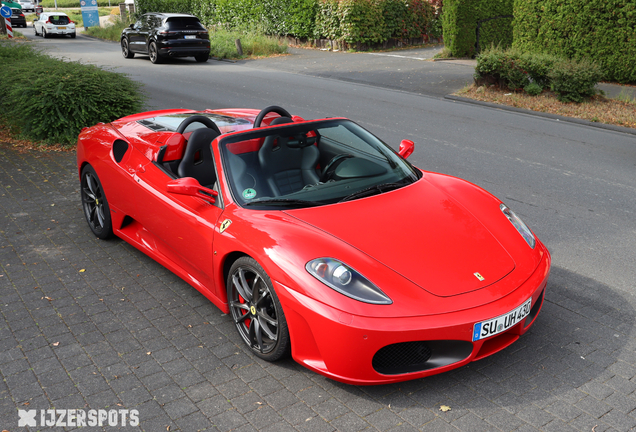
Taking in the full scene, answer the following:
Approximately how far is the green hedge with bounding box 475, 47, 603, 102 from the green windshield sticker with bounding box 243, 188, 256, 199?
1113cm

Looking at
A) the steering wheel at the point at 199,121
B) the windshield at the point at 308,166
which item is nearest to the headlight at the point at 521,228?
the windshield at the point at 308,166

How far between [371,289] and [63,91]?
26.4ft

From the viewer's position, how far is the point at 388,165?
14.7ft

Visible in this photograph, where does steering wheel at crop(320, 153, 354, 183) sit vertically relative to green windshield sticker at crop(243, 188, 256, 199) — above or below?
above

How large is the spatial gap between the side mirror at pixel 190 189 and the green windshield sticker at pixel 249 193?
22cm

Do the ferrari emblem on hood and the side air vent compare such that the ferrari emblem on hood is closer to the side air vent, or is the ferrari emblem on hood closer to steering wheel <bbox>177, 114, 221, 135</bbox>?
steering wheel <bbox>177, 114, 221, 135</bbox>

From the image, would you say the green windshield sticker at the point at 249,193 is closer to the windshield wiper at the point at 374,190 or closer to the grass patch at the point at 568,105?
the windshield wiper at the point at 374,190

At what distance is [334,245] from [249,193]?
2.80 feet

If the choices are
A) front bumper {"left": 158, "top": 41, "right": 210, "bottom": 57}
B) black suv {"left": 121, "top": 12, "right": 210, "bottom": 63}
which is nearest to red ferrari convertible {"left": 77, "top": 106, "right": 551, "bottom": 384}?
front bumper {"left": 158, "top": 41, "right": 210, "bottom": 57}

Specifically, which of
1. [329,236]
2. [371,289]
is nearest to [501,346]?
[371,289]

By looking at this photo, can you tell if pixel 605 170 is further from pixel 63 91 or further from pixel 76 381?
pixel 63 91

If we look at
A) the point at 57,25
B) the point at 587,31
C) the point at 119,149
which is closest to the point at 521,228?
the point at 119,149

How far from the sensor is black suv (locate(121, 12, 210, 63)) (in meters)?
21.9

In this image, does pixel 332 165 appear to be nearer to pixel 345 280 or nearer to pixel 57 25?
pixel 345 280
